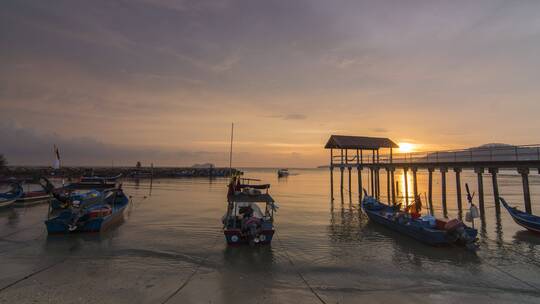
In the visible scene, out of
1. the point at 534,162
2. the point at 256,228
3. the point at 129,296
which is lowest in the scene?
the point at 129,296

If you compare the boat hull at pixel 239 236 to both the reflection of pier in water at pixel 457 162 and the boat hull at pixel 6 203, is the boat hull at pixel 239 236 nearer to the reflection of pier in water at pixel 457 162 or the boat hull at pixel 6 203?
the reflection of pier in water at pixel 457 162

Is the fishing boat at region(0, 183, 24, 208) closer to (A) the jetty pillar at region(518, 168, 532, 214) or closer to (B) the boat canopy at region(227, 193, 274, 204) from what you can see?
(B) the boat canopy at region(227, 193, 274, 204)

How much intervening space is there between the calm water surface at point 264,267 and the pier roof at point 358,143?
54.1 ft

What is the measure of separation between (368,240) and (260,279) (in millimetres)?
9619

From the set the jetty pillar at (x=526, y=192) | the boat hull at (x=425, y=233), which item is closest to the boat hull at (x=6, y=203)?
the boat hull at (x=425, y=233)

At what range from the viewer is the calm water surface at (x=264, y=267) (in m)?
10.4

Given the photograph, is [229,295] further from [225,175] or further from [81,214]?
[225,175]

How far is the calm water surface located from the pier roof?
16.5 m

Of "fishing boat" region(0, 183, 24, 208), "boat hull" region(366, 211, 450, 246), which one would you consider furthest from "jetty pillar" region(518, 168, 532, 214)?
"fishing boat" region(0, 183, 24, 208)

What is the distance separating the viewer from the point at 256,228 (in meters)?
16.0

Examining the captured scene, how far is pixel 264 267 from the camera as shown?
13.3 m

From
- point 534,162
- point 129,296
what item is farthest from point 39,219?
point 534,162

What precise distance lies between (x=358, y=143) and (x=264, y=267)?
2773 cm

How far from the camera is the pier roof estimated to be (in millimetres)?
36938
